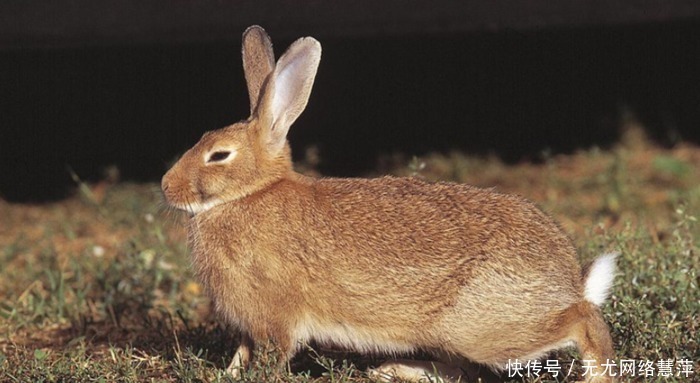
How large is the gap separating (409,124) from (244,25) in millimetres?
2063

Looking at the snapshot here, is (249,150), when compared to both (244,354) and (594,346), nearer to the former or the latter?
(244,354)

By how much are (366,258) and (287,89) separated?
0.72 metres

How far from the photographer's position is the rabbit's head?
4164mm

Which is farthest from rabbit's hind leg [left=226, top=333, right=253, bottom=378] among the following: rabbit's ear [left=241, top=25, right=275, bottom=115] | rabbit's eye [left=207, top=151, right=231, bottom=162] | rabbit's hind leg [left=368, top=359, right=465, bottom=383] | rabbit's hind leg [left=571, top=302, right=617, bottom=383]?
rabbit's hind leg [left=571, top=302, right=617, bottom=383]

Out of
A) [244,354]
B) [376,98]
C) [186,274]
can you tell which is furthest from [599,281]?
[376,98]

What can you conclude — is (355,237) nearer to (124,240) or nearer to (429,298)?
(429,298)

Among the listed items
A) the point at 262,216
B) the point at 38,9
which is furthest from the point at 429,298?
the point at 38,9

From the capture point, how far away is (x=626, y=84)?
8539 mm

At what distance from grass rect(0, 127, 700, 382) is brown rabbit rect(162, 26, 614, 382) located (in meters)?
0.21

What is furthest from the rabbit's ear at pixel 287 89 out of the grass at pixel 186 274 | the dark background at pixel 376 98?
the dark background at pixel 376 98

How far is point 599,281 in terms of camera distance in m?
4.02

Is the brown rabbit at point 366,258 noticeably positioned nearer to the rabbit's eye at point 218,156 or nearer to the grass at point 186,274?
the rabbit's eye at point 218,156

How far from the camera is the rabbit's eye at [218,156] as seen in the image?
13.7 feet

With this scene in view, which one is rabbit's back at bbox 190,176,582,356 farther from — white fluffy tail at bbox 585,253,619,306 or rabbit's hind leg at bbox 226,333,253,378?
rabbit's hind leg at bbox 226,333,253,378
